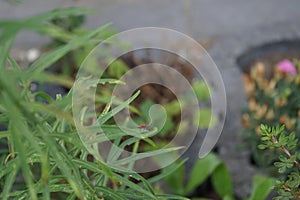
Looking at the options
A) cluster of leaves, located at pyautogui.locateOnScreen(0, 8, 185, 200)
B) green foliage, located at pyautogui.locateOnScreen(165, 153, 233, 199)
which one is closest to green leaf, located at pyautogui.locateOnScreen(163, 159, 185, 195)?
green foliage, located at pyautogui.locateOnScreen(165, 153, 233, 199)

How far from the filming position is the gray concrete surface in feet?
9.04

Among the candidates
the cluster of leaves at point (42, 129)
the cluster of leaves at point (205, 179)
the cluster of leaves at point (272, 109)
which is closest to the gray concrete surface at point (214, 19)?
the cluster of leaves at point (272, 109)

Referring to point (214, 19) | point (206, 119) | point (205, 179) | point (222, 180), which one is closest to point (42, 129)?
point (222, 180)

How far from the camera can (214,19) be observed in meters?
3.04

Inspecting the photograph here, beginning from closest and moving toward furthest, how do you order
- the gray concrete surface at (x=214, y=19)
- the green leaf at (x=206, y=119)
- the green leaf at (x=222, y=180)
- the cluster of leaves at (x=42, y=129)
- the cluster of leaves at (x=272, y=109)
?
1. the cluster of leaves at (x=42, y=129)
2. the green leaf at (x=222, y=180)
3. the cluster of leaves at (x=272, y=109)
4. the green leaf at (x=206, y=119)
5. the gray concrete surface at (x=214, y=19)

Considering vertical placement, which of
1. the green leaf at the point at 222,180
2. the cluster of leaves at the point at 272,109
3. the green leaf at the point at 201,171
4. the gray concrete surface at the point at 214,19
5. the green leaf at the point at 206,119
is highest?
the gray concrete surface at the point at 214,19

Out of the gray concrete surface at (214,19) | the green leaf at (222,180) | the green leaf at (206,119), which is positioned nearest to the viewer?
the green leaf at (222,180)

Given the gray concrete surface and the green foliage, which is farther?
the gray concrete surface

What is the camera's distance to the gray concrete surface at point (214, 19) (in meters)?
2.76

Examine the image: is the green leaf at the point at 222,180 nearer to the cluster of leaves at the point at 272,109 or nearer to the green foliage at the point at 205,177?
the green foliage at the point at 205,177

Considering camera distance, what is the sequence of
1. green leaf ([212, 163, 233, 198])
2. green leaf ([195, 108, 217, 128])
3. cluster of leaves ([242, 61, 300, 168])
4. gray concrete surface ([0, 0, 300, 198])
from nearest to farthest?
green leaf ([212, 163, 233, 198])
cluster of leaves ([242, 61, 300, 168])
green leaf ([195, 108, 217, 128])
gray concrete surface ([0, 0, 300, 198])

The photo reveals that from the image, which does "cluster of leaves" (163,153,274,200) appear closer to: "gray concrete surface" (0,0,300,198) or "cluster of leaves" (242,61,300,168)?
"cluster of leaves" (242,61,300,168)

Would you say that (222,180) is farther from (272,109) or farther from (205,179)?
(272,109)

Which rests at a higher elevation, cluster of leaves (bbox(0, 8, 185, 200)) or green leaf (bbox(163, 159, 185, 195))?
cluster of leaves (bbox(0, 8, 185, 200))
